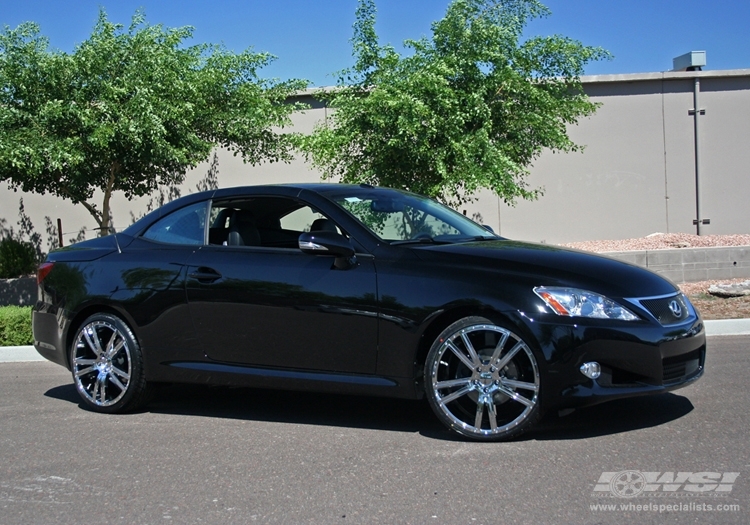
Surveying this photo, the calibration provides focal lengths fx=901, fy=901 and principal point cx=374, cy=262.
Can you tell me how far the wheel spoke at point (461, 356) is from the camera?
5.35 metres

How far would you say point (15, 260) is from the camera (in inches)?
712

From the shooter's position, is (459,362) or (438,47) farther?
(438,47)

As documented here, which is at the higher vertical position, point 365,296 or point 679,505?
point 365,296

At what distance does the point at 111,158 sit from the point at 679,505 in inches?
422

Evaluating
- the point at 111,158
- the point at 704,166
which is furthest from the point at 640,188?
the point at 111,158

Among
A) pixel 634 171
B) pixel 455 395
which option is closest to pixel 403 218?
pixel 455 395

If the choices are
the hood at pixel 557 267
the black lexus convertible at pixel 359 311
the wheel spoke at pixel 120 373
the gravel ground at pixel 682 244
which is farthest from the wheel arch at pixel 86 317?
the gravel ground at pixel 682 244

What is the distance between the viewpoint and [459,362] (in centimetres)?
546

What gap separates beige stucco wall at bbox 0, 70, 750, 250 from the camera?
18562 millimetres

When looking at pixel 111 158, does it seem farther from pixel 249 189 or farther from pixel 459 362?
pixel 459 362

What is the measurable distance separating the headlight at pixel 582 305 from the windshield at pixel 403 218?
1148 millimetres

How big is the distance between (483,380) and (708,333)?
533 cm
